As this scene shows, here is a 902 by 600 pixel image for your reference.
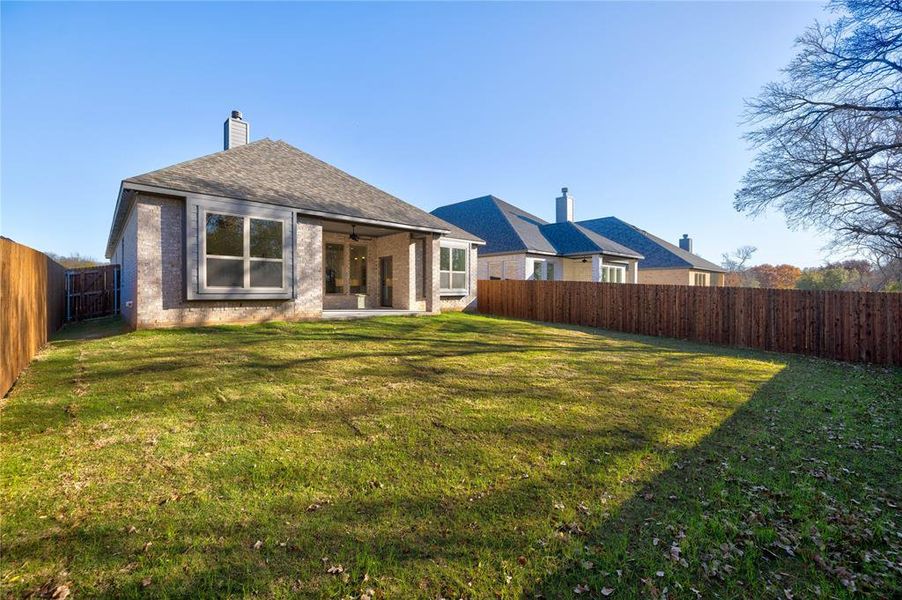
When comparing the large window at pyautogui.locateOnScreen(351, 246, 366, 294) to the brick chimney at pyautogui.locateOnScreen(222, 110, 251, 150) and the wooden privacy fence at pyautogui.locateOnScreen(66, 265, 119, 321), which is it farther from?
the wooden privacy fence at pyautogui.locateOnScreen(66, 265, 119, 321)

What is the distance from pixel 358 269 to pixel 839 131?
18.9 meters

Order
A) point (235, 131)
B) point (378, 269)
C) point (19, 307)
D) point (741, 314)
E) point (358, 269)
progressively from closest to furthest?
1. point (19, 307)
2. point (741, 314)
3. point (235, 131)
4. point (358, 269)
5. point (378, 269)

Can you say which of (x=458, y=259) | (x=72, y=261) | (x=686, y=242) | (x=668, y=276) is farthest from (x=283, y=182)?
(x=686, y=242)

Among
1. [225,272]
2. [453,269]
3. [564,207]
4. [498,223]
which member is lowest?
[225,272]

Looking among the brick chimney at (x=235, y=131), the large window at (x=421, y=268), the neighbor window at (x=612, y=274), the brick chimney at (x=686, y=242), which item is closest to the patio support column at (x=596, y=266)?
the neighbor window at (x=612, y=274)

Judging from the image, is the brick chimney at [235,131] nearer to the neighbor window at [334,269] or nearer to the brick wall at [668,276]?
the neighbor window at [334,269]

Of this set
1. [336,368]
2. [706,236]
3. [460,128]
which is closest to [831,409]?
[336,368]

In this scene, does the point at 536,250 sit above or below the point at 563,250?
below

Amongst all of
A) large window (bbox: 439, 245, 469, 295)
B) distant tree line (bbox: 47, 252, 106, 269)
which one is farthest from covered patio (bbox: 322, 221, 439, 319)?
distant tree line (bbox: 47, 252, 106, 269)

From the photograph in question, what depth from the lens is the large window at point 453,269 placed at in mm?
16984

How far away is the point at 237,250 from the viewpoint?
10.2 metres

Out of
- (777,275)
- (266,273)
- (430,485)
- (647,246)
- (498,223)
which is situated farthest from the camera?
(777,275)

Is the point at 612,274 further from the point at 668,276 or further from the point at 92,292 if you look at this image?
the point at 92,292

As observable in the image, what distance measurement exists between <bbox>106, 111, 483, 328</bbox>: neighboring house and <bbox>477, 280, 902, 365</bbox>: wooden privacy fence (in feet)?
17.9
